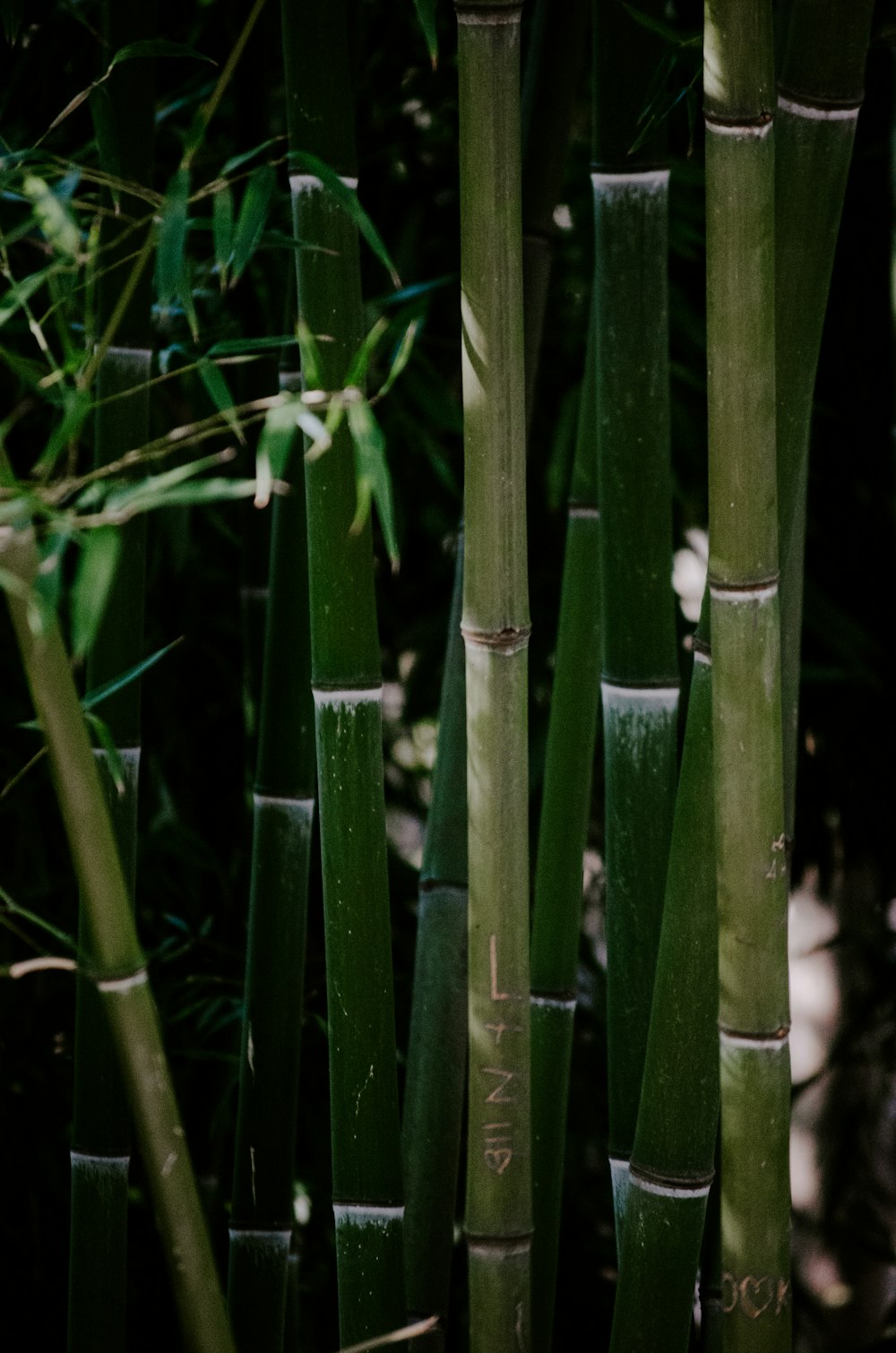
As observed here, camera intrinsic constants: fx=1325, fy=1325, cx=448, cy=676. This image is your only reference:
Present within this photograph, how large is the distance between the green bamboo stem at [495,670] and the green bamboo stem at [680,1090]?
3.3 inches

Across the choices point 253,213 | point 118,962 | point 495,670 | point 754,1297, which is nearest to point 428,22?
point 253,213

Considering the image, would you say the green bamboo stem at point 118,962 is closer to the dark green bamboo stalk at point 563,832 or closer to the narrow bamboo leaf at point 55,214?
the narrow bamboo leaf at point 55,214

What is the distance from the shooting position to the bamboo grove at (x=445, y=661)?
2.21 ft

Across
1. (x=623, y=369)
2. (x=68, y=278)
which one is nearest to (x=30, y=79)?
(x=68, y=278)

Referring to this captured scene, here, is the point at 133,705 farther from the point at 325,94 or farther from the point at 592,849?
the point at 592,849

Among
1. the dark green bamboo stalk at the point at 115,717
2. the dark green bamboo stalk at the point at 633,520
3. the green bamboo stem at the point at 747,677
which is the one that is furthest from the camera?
the dark green bamboo stalk at the point at 115,717

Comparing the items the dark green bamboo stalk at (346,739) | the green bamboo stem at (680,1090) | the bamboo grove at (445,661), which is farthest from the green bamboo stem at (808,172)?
the dark green bamboo stalk at (346,739)

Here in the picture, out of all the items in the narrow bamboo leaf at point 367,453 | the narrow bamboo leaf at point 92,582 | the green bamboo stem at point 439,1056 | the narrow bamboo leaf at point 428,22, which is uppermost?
the narrow bamboo leaf at point 428,22

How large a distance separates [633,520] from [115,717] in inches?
17.1

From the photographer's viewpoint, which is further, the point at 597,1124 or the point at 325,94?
the point at 597,1124

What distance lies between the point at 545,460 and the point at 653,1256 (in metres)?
1.14

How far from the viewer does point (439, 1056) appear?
41.2 inches

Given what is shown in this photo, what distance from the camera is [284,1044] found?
1091 mm

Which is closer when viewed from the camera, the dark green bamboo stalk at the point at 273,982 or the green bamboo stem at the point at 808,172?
the green bamboo stem at the point at 808,172
